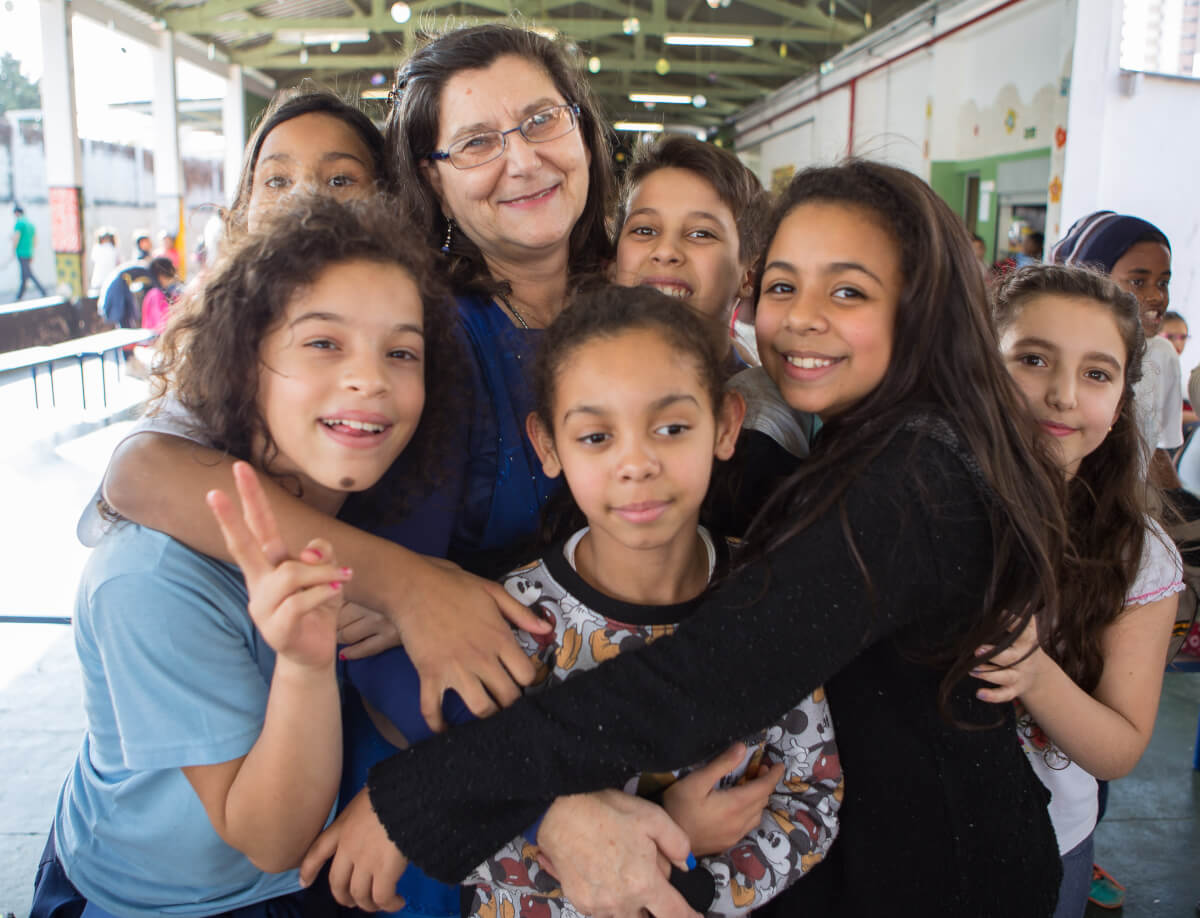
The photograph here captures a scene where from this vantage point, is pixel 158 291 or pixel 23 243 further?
pixel 23 243

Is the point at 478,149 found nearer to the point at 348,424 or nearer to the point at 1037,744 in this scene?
the point at 348,424


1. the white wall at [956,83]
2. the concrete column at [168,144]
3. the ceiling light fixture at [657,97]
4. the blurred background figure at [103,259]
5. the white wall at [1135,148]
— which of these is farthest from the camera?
the ceiling light fixture at [657,97]

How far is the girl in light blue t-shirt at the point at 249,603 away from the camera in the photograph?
115 centimetres

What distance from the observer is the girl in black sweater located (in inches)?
44.2

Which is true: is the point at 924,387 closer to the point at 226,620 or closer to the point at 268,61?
the point at 226,620

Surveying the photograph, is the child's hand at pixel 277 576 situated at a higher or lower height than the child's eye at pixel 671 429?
lower

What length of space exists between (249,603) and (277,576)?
0.45 feet

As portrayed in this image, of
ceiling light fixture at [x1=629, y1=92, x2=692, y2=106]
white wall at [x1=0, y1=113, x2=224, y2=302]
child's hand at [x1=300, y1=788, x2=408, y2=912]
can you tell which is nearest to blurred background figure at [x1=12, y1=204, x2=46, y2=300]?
white wall at [x1=0, y1=113, x2=224, y2=302]

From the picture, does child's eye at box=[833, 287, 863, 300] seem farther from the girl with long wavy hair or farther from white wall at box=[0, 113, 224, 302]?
white wall at box=[0, 113, 224, 302]

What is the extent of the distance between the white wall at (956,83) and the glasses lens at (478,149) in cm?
511

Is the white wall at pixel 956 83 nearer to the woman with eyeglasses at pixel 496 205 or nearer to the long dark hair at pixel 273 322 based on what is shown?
the woman with eyeglasses at pixel 496 205

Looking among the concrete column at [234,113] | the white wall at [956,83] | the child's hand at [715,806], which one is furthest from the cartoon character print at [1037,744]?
the concrete column at [234,113]

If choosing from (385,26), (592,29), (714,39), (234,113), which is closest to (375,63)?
(234,113)

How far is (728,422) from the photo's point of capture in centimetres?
144
